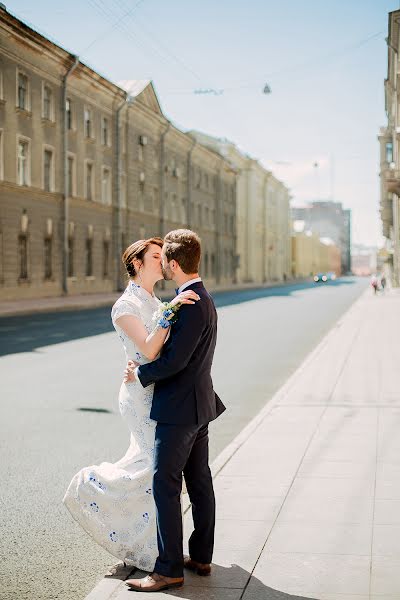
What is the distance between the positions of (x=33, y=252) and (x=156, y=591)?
107ft

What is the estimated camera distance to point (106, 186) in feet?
143

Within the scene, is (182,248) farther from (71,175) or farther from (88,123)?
(88,123)

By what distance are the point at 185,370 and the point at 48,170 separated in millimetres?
34292

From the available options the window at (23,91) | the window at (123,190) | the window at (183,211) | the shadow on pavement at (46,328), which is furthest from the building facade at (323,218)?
the shadow on pavement at (46,328)

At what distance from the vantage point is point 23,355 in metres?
14.8

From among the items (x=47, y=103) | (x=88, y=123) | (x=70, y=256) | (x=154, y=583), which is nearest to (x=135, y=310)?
(x=154, y=583)

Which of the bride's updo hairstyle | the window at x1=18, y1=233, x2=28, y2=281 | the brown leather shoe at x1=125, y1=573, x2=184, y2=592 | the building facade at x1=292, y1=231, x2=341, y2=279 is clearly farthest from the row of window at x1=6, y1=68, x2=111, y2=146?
the building facade at x1=292, y1=231, x2=341, y2=279

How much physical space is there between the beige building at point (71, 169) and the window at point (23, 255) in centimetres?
4

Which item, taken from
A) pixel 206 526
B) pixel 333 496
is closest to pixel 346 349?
pixel 333 496

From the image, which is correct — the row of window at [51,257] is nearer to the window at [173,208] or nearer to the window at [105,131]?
the window at [105,131]

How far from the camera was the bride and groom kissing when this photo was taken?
3.91 m

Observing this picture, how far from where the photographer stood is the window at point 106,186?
141ft

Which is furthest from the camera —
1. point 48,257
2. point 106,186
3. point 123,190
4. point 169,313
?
point 123,190

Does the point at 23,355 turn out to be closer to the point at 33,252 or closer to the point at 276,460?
the point at 276,460
